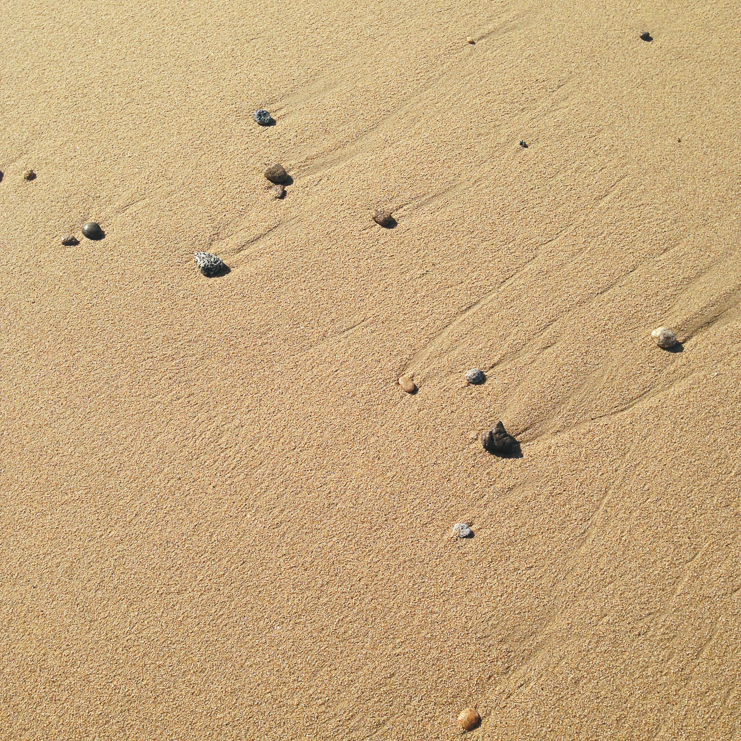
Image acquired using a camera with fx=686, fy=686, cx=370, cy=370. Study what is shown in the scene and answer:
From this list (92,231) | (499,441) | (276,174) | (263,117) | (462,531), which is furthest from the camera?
(263,117)

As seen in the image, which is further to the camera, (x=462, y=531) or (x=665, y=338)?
(x=665, y=338)

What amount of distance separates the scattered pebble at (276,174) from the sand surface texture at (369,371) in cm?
5

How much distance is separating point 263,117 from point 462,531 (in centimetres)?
205

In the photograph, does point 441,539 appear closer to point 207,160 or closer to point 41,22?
point 207,160

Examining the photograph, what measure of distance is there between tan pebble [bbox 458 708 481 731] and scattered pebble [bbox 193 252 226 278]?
1782 millimetres

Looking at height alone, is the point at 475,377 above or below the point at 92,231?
below

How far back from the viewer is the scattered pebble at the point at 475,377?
2430 mm

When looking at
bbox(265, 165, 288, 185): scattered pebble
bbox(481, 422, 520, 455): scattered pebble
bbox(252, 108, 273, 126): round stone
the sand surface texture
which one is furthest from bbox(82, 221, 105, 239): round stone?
bbox(481, 422, 520, 455): scattered pebble

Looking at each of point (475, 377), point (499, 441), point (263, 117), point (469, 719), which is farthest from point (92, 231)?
point (469, 719)

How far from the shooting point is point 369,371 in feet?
8.13

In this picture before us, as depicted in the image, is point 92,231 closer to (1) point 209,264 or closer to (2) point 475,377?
(1) point 209,264

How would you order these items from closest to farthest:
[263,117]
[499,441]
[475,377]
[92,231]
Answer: [499,441] → [475,377] → [92,231] → [263,117]

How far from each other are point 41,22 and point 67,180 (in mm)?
1207

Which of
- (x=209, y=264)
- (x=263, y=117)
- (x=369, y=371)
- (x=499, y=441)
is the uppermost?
(x=263, y=117)
